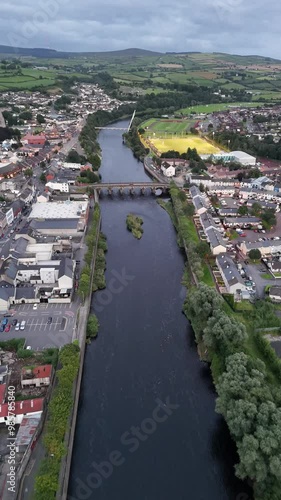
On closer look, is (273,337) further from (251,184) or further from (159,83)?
(159,83)

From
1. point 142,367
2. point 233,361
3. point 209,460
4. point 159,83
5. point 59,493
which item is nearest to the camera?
point 59,493

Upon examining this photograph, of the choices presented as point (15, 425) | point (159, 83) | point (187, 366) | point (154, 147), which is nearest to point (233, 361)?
point (187, 366)

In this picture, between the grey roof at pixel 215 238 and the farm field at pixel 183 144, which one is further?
the farm field at pixel 183 144

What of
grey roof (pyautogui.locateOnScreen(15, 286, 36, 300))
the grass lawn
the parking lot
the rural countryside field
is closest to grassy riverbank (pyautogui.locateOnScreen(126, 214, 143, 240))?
the parking lot

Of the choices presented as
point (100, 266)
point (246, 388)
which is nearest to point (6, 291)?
point (100, 266)

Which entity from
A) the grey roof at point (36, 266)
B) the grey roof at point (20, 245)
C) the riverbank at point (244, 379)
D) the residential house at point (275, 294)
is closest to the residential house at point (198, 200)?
the residential house at point (275, 294)

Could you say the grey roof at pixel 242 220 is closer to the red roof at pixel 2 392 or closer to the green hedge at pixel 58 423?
the green hedge at pixel 58 423

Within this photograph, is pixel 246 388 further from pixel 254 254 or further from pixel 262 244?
pixel 262 244
